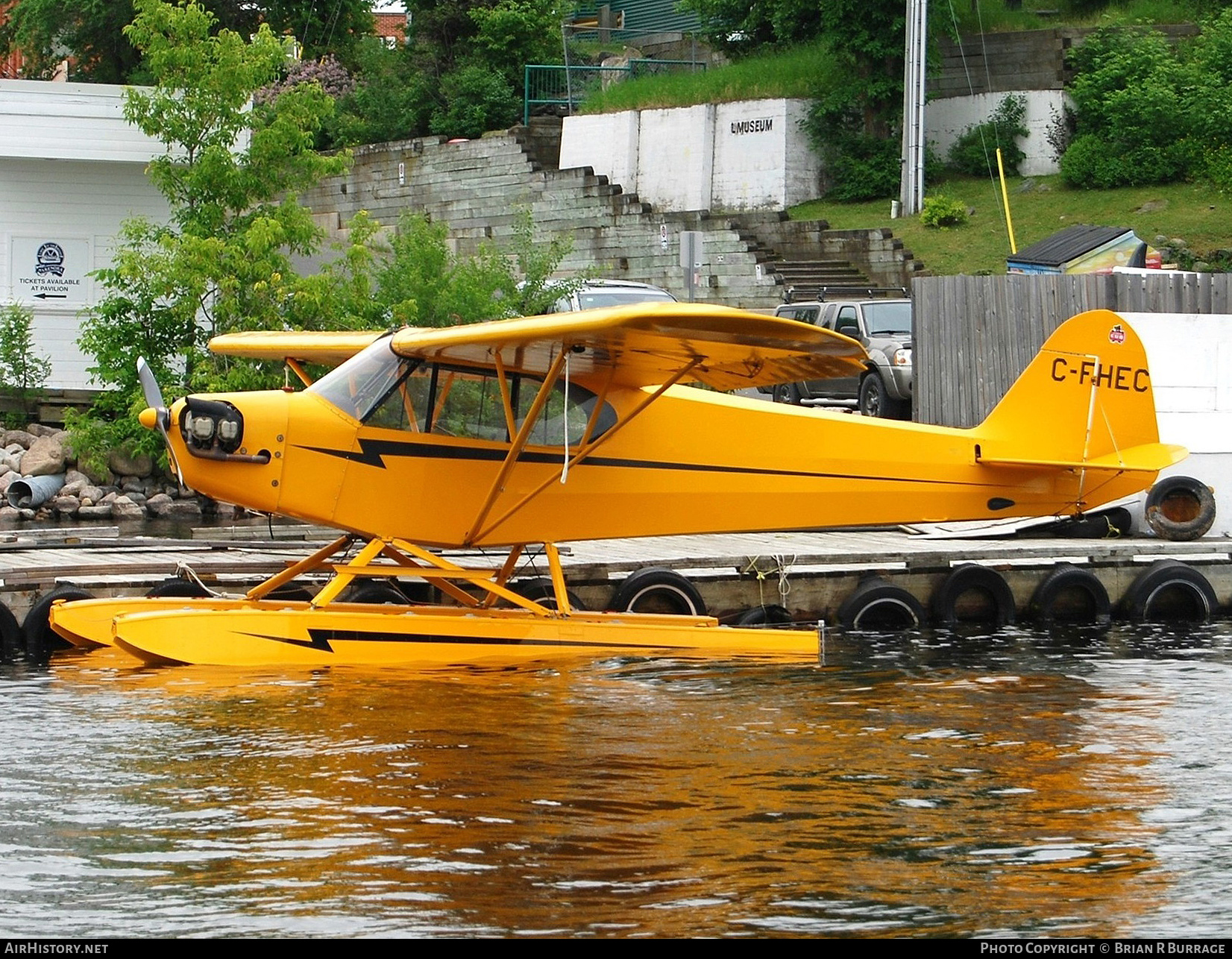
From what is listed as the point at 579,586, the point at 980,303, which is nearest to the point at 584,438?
the point at 579,586

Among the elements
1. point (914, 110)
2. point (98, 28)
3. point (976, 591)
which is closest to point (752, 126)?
point (914, 110)

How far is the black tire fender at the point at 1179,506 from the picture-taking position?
1576cm

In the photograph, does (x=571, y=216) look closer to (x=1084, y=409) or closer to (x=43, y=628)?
(x=1084, y=409)

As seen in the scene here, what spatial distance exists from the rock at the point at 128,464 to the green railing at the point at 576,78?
1901 centimetres

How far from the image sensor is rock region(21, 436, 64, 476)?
2172cm

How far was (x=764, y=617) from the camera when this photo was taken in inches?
527

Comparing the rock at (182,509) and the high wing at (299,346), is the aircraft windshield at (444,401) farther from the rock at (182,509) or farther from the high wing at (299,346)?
the rock at (182,509)

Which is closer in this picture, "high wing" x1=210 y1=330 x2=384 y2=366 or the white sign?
"high wing" x1=210 y1=330 x2=384 y2=366

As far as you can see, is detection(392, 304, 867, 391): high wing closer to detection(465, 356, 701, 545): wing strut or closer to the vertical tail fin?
detection(465, 356, 701, 545): wing strut

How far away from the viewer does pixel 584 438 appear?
450 inches

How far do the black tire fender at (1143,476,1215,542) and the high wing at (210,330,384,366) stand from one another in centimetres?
808

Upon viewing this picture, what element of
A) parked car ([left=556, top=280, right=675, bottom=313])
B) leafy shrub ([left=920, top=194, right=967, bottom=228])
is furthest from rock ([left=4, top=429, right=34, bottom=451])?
leafy shrub ([left=920, top=194, right=967, bottom=228])

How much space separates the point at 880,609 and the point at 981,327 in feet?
17.8

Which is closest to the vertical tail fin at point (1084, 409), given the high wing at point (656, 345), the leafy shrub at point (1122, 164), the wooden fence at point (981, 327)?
the high wing at point (656, 345)
